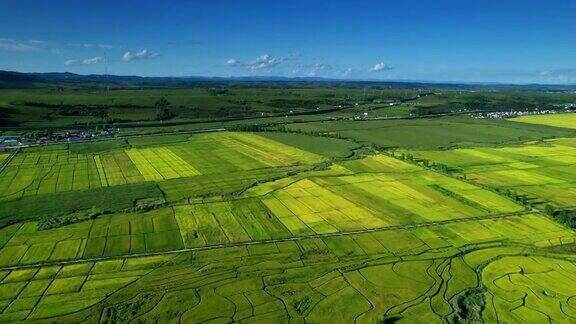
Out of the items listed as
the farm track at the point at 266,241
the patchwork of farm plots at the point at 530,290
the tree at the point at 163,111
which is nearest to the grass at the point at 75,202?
the farm track at the point at 266,241

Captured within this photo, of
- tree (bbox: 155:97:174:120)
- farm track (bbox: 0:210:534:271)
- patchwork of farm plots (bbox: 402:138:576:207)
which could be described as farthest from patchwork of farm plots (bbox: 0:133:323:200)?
tree (bbox: 155:97:174:120)

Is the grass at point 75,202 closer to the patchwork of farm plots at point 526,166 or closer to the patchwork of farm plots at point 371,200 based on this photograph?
the patchwork of farm plots at point 371,200

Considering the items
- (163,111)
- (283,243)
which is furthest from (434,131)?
(163,111)

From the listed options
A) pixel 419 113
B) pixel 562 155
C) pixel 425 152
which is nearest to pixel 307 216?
pixel 425 152

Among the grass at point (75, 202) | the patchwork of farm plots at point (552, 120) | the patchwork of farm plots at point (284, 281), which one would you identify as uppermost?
the grass at point (75, 202)

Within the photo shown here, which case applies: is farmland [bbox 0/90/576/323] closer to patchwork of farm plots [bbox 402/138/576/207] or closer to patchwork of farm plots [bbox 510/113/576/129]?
patchwork of farm plots [bbox 402/138/576/207]

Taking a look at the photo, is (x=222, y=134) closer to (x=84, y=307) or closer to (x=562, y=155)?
(x=562, y=155)
